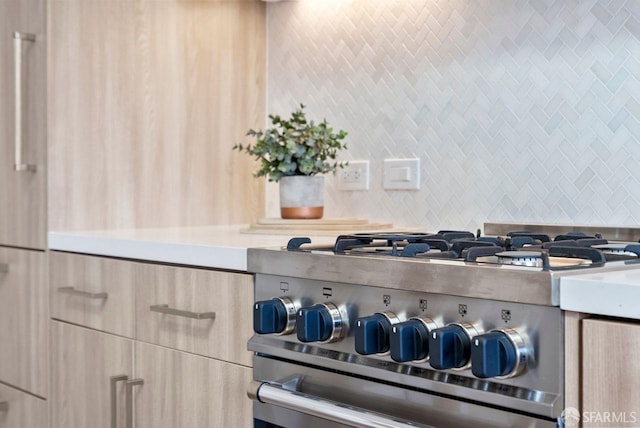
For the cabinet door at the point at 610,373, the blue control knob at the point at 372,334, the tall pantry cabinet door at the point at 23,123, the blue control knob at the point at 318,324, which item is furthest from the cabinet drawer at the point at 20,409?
the cabinet door at the point at 610,373

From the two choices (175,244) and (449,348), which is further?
(175,244)

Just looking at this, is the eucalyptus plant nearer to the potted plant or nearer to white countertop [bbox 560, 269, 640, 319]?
the potted plant

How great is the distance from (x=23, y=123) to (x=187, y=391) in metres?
0.93

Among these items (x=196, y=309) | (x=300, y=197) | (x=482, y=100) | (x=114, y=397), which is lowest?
(x=114, y=397)

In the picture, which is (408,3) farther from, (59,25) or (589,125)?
(59,25)

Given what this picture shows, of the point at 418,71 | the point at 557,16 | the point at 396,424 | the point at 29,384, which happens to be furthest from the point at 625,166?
the point at 29,384

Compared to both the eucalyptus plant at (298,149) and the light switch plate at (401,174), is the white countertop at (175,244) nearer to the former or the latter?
the eucalyptus plant at (298,149)

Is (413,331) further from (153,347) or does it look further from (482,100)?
(482,100)

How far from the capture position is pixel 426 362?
1.05 m

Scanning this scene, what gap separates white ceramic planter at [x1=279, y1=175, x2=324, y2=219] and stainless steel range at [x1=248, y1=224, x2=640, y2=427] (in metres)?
0.57

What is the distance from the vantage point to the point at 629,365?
34.3 inches

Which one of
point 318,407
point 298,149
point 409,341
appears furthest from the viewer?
point 298,149

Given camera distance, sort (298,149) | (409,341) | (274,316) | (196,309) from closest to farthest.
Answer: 1. (409,341)
2. (274,316)
3. (196,309)
4. (298,149)

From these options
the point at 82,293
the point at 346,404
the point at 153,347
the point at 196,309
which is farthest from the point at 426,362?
the point at 82,293
